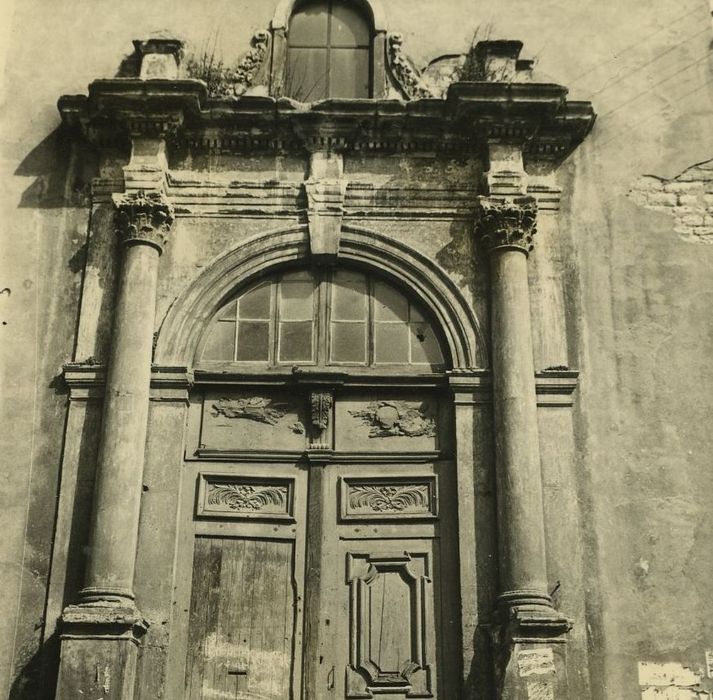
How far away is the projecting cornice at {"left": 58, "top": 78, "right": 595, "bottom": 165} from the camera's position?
336 inches

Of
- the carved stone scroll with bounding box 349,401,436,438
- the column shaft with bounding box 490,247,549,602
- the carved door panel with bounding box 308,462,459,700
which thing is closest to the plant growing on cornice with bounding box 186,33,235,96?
the column shaft with bounding box 490,247,549,602

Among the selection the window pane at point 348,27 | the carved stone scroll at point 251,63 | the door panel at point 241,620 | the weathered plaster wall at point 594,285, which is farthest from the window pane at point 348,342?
the window pane at point 348,27

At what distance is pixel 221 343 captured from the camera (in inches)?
336

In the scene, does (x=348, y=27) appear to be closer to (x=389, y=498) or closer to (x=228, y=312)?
(x=228, y=312)

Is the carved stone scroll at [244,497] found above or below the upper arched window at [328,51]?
below

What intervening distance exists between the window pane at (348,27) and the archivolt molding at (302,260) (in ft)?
6.37

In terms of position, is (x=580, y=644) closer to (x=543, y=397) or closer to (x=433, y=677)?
(x=433, y=677)

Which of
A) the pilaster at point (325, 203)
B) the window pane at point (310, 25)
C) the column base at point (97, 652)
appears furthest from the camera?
the window pane at point (310, 25)

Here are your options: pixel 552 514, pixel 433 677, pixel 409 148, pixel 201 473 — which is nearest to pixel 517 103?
pixel 409 148

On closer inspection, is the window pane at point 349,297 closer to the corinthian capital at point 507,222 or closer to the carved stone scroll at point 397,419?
the carved stone scroll at point 397,419

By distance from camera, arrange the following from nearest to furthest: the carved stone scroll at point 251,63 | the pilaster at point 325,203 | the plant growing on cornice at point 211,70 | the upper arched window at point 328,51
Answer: the pilaster at point 325,203 → the plant growing on cornice at point 211,70 → the carved stone scroll at point 251,63 → the upper arched window at point 328,51

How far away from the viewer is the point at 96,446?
7.95 m

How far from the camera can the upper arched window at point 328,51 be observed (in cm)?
923

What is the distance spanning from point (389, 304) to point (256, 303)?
3.59 feet
